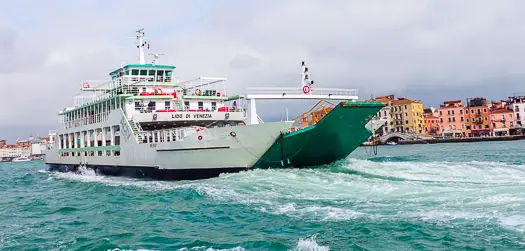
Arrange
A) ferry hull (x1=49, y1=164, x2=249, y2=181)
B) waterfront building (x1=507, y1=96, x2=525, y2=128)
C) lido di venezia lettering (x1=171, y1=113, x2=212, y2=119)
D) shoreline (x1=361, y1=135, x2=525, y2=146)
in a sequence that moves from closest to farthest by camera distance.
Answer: ferry hull (x1=49, y1=164, x2=249, y2=181) < lido di venezia lettering (x1=171, y1=113, x2=212, y2=119) < shoreline (x1=361, y1=135, x2=525, y2=146) < waterfront building (x1=507, y1=96, x2=525, y2=128)

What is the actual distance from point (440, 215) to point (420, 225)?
1003mm

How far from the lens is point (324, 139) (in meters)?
21.0

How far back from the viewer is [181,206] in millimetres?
13961

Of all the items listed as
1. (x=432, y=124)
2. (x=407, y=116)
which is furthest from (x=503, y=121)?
(x=407, y=116)

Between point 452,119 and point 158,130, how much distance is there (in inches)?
3590

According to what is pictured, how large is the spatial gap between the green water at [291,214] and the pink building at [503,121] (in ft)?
279

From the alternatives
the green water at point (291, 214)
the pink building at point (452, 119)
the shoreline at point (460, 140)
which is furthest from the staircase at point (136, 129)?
the pink building at point (452, 119)

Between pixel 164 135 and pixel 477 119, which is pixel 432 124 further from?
pixel 164 135

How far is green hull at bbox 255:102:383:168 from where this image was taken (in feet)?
64.0

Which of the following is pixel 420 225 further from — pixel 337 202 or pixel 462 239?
pixel 337 202

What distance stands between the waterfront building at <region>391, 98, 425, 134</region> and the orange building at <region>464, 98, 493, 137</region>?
9.29m

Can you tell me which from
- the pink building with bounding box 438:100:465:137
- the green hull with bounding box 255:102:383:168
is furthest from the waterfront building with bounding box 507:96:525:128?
the green hull with bounding box 255:102:383:168

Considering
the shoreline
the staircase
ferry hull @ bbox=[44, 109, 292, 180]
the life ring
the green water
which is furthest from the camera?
the shoreline

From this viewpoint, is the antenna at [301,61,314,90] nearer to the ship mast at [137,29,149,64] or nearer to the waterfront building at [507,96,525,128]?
the ship mast at [137,29,149,64]
